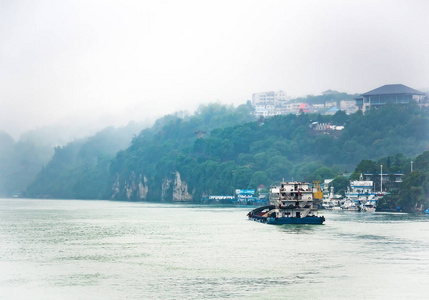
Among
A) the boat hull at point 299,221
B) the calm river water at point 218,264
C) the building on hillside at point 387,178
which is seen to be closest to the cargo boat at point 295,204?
the boat hull at point 299,221

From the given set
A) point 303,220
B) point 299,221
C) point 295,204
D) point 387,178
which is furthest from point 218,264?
point 387,178

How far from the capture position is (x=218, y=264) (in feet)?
176

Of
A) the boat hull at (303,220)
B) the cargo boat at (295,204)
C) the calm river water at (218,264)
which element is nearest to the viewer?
the calm river water at (218,264)

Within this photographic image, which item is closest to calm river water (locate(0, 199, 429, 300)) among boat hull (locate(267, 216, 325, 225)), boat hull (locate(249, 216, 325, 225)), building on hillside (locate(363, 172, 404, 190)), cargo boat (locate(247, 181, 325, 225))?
boat hull (locate(267, 216, 325, 225))

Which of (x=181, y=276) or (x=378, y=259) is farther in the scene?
(x=378, y=259)

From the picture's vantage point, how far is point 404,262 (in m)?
53.5

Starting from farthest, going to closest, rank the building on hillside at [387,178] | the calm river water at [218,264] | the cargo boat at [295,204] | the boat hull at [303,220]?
the building on hillside at [387,178], the cargo boat at [295,204], the boat hull at [303,220], the calm river water at [218,264]

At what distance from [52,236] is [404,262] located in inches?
1517

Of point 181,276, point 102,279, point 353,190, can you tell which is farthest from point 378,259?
point 353,190

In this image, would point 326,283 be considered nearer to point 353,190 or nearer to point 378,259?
point 378,259

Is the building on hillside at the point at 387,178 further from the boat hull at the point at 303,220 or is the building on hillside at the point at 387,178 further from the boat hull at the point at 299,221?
the boat hull at the point at 303,220

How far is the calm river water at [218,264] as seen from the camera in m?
42.7

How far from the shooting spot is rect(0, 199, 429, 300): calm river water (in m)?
Result: 42.7

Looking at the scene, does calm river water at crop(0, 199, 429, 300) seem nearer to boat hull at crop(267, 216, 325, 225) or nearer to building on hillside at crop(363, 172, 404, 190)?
boat hull at crop(267, 216, 325, 225)
